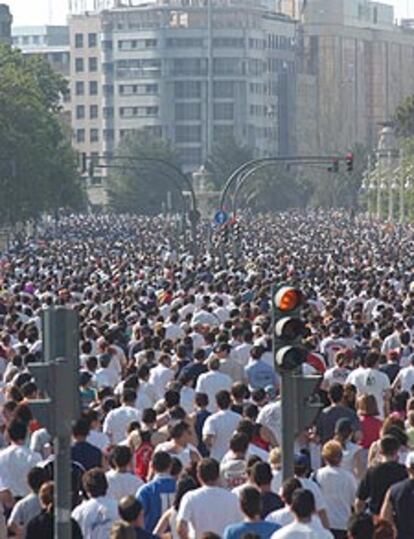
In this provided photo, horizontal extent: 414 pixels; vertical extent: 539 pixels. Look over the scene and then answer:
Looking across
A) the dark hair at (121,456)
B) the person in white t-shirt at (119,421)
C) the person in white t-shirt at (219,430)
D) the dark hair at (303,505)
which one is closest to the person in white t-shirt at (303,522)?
the dark hair at (303,505)

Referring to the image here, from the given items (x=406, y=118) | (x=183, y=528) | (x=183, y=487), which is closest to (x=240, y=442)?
(x=183, y=487)

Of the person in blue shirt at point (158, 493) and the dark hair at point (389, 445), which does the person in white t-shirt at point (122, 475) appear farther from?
the dark hair at point (389, 445)

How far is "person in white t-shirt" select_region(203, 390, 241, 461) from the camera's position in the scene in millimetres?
18578

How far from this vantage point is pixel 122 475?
51.8ft

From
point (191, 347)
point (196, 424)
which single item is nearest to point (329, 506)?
point (196, 424)

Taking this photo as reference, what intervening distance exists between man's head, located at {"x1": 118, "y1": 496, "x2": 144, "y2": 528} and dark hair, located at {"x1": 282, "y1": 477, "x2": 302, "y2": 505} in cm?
87

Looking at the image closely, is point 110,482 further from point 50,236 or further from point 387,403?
point 50,236

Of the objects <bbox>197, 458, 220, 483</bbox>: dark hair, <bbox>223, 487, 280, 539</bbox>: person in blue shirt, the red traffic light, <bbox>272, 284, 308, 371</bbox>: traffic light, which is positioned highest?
the red traffic light

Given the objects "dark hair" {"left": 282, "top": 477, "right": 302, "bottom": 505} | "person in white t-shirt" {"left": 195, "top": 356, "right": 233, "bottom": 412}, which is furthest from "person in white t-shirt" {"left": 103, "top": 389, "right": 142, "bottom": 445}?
"dark hair" {"left": 282, "top": 477, "right": 302, "bottom": 505}

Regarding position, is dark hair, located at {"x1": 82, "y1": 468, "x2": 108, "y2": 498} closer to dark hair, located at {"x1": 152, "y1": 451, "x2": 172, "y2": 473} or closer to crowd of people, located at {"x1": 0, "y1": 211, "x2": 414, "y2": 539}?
crowd of people, located at {"x1": 0, "y1": 211, "x2": 414, "y2": 539}

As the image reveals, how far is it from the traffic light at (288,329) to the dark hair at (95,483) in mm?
1269

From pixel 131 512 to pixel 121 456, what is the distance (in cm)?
223

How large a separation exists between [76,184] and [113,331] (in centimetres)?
9313

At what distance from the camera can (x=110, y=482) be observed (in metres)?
15.7
